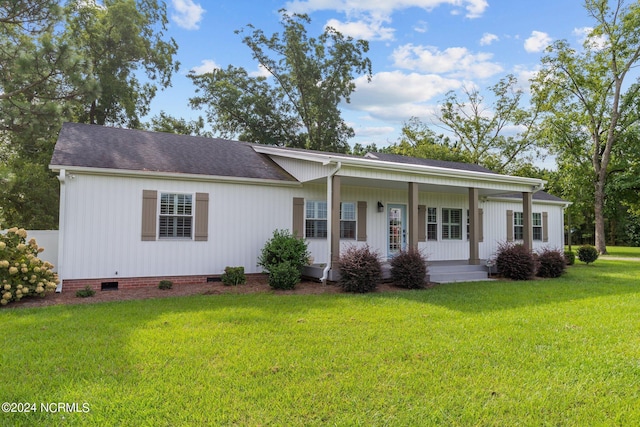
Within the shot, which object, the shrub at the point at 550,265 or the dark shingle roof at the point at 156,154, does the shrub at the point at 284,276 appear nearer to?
the dark shingle roof at the point at 156,154

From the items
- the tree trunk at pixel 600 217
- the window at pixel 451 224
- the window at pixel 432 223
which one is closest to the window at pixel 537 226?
the window at pixel 451 224

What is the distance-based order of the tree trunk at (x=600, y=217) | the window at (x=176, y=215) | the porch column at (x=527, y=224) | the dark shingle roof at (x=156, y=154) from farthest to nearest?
the tree trunk at (x=600, y=217), the porch column at (x=527, y=224), the window at (x=176, y=215), the dark shingle roof at (x=156, y=154)

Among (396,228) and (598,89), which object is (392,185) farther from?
(598,89)

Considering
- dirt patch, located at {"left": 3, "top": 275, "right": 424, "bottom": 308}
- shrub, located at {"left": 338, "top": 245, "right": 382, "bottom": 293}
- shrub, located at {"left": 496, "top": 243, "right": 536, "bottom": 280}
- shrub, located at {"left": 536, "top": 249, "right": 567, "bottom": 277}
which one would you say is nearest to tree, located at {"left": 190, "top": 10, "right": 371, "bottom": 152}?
shrub, located at {"left": 496, "top": 243, "right": 536, "bottom": 280}

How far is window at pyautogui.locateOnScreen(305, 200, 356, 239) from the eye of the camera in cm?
1162

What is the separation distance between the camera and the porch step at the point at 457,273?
10.8 meters

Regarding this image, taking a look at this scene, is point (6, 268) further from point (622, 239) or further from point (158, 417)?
point (622, 239)

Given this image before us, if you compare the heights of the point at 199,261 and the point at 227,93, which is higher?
the point at 227,93

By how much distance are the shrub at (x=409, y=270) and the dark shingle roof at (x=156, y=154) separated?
147 inches

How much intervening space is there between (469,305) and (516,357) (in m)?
3.04

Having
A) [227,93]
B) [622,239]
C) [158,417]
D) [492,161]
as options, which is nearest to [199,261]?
[158,417]

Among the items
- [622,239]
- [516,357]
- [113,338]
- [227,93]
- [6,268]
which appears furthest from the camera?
[622,239]

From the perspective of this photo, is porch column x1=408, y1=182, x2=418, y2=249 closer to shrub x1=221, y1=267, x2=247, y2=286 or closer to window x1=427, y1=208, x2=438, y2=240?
window x1=427, y1=208, x2=438, y2=240

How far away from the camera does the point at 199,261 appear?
Result: 10.1m
